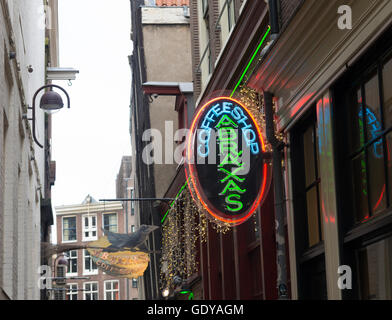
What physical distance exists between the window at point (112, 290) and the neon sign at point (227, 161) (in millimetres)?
65444

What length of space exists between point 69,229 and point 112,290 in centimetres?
904

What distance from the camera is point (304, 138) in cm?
1111

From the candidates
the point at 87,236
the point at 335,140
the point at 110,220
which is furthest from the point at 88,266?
the point at 335,140

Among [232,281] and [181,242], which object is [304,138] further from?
[181,242]

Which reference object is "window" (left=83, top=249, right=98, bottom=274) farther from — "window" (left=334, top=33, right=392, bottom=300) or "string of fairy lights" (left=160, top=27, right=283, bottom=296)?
"window" (left=334, top=33, right=392, bottom=300)

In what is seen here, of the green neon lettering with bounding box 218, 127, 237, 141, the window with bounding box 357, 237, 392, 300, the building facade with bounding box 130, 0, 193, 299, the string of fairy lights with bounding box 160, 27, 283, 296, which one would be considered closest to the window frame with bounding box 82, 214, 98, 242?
the building facade with bounding box 130, 0, 193, 299

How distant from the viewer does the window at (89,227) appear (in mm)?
79850

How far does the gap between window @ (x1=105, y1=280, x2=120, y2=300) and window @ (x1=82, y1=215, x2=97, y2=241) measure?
5.75m

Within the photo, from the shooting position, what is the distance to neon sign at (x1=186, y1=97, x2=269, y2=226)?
36.2ft

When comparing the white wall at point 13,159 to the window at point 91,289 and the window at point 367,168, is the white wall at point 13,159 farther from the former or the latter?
the window at point 91,289

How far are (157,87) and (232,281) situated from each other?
11.1 m

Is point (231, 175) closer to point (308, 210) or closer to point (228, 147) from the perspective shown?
point (228, 147)

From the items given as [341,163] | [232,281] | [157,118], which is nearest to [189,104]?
[157,118]

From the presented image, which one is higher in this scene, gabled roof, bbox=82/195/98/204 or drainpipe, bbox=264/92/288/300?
gabled roof, bbox=82/195/98/204
